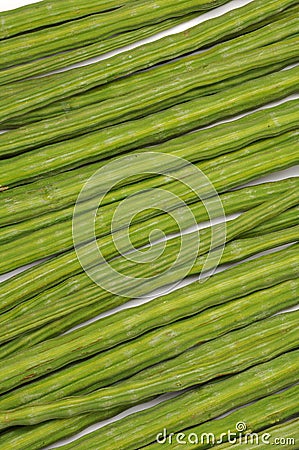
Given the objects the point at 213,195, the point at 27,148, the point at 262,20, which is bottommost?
the point at 213,195

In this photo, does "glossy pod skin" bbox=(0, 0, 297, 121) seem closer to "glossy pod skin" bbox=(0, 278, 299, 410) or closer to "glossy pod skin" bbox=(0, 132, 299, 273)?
"glossy pod skin" bbox=(0, 132, 299, 273)

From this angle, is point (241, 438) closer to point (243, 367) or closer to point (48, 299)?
point (243, 367)

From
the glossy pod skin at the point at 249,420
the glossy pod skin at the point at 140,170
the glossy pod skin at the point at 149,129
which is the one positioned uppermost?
the glossy pod skin at the point at 149,129

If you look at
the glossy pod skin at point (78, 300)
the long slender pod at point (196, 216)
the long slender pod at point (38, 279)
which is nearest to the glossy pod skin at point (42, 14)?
the long slender pod at point (196, 216)

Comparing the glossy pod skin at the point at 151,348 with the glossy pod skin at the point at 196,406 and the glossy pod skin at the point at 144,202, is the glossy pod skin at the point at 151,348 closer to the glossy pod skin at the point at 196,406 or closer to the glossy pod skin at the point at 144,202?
the glossy pod skin at the point at 196,406

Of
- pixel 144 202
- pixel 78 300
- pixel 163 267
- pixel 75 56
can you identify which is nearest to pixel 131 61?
pixel 75 56

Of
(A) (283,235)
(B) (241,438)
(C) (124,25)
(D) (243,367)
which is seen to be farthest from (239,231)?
(C) (124,25)
